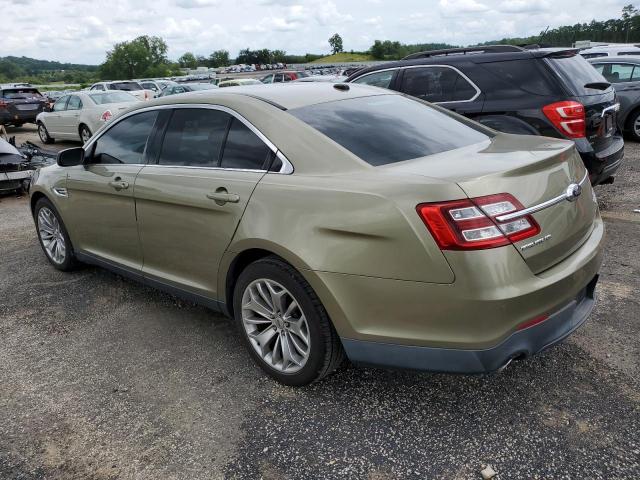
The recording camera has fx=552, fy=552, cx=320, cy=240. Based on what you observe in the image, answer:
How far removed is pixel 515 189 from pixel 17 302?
4.01 m

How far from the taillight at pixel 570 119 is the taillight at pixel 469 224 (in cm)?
338

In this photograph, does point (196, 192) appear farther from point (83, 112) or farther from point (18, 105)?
point (18, 105)

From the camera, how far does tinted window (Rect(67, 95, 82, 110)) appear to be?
14.4 metres

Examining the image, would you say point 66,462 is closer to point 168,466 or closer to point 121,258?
point 168,466

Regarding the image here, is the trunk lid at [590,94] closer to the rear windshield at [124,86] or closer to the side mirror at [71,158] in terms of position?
the side mirror at [71,158]

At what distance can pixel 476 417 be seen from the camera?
106 inches

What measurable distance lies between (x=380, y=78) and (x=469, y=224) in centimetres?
537

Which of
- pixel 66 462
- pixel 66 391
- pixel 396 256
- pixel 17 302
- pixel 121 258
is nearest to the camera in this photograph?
pixel 396 256

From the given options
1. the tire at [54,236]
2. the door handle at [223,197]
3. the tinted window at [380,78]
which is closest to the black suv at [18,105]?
the tinted window at [380,78]

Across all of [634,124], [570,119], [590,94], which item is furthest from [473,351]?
[634,124]

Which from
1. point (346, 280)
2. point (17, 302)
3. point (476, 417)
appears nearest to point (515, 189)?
point (346, 280)

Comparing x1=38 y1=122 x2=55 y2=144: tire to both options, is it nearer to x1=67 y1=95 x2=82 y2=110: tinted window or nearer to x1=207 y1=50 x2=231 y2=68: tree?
x1=67 y1=95 x2=82 y2=110: tinted window

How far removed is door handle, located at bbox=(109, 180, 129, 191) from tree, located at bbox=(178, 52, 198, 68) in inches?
Answer: 5624

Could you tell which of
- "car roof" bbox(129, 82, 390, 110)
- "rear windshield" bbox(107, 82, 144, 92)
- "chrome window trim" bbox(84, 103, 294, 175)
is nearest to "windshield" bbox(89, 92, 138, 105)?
"rear windshield" bbox(107, 82, 144, 92)
